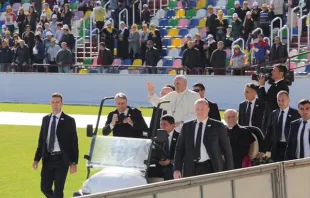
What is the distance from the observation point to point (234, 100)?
32.1 meters

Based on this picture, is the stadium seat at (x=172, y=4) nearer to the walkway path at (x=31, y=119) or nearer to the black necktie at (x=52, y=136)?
the walkway path at (x=31, y=119)

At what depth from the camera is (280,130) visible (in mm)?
14055

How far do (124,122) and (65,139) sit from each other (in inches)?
39.2

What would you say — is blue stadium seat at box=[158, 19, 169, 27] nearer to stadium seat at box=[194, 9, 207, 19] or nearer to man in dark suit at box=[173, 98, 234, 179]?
stadium seat at box=[194, 9, 207, 19]

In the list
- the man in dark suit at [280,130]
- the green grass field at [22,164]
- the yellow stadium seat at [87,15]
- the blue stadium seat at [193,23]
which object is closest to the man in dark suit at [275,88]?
the man in dark suit at [280,130]

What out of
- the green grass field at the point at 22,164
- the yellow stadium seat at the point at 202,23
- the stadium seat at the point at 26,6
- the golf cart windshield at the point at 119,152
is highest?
the stadium seat at the point at 26,6

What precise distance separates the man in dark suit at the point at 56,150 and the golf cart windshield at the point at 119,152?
79cm

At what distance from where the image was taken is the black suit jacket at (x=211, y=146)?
12.0 meters

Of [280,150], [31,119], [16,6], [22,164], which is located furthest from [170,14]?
[280,150]

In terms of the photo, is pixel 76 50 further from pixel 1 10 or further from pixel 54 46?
pixel 1 10

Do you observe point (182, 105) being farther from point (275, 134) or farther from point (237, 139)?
point (237, 139)

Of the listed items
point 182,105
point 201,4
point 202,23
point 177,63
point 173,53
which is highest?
point 201,4

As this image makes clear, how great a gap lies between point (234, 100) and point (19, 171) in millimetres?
14512

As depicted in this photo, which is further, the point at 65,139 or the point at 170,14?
the point at 170,14
